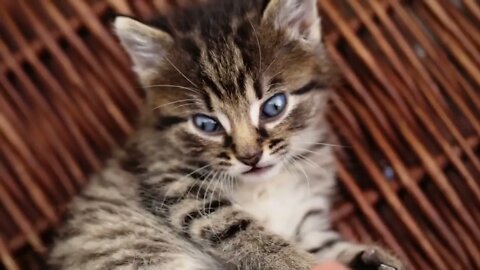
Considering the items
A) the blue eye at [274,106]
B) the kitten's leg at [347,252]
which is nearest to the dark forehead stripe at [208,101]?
the blue eye at [274,106]

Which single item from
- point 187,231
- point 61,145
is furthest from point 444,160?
point 61,145

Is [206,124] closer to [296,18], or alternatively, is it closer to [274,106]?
[274,106]

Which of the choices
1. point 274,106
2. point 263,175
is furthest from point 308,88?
point 263,175

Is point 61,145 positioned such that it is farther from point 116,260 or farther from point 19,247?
point 116,260

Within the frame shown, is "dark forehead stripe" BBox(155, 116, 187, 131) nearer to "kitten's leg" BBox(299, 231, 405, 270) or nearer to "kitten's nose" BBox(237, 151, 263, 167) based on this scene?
"kitten's nose" BBox(237, 151, 263, 167)

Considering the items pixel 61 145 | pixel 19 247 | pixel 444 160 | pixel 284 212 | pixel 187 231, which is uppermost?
pixel 61 145

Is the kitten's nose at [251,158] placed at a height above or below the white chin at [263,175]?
above

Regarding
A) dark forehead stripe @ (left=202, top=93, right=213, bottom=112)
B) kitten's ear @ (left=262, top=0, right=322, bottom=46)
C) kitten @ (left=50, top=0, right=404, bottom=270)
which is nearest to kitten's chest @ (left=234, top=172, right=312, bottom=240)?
kitten @ (left=50, top=0, right=404, bottom=270)

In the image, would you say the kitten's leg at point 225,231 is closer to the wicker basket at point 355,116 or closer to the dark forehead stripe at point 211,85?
the dark forehead stripe at point 211,85
